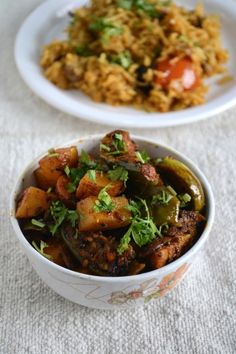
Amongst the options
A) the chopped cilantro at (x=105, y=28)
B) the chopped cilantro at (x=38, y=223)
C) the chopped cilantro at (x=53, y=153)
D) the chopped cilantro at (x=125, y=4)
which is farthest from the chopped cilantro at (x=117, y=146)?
the chopped cilantro at (x=125, y=4)

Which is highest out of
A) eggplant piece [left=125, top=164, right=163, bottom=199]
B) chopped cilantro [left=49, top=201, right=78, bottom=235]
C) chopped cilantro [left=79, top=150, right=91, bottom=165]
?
eggplant piece [left=125, top=164, right=163, bottom=199]

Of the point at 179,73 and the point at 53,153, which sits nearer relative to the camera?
the point at 53,153

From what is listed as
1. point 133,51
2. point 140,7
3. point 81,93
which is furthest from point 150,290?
point 140,7

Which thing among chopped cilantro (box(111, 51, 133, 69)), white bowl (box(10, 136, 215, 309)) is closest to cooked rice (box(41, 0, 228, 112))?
chopped cilantro (box(111, 51, 133, 69))

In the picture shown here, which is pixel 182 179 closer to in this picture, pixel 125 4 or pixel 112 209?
pixel 112 209

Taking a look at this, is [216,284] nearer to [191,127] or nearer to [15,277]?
A: [15,277]

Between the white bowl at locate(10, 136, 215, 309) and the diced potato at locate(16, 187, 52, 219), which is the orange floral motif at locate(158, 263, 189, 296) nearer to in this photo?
the white bowl at locate(10, 136, 215, 309)
